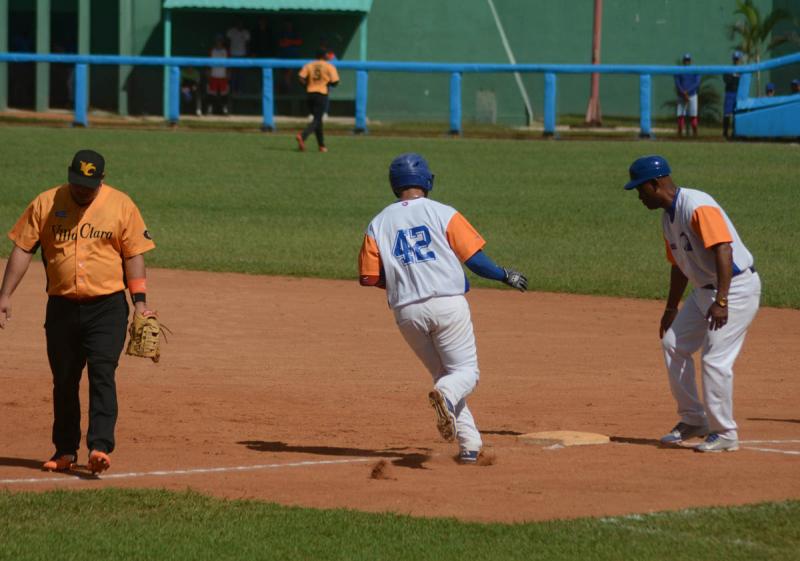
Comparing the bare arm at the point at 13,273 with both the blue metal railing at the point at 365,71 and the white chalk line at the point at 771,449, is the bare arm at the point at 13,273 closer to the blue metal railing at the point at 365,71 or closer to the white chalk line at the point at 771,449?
the white chalk line at the point at 771,449

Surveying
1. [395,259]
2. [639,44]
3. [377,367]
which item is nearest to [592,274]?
[377,367]

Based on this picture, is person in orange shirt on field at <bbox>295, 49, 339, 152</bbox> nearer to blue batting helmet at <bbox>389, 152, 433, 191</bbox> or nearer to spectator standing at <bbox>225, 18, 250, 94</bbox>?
spectator standing at <bbox>225, 18, 250, 94</bbox>

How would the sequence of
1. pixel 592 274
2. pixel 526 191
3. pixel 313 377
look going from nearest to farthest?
1. pixel 313 377
2. pixel 592 274
3. pixel 526 191

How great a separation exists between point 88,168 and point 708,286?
372 cm

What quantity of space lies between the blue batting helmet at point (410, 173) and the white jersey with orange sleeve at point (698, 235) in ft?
4.96

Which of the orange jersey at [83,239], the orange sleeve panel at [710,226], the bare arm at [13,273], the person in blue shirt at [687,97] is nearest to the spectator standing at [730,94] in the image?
the person in blue shirt at [687,97]

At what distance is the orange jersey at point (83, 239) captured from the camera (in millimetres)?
7750

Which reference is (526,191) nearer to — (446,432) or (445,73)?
(445,73)

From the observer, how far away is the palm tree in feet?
119

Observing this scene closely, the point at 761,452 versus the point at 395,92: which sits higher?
the point at 395,92

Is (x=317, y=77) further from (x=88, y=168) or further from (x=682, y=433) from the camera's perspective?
(x=88, y=168)

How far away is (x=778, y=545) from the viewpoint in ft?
21.1

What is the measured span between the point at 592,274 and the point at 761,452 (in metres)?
8.84

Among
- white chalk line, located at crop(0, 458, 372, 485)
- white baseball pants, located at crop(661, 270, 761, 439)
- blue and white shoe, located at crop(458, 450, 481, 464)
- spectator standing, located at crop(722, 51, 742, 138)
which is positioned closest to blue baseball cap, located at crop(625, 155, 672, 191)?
white baseball pants, located at crop(661, 270, 761, 439)
